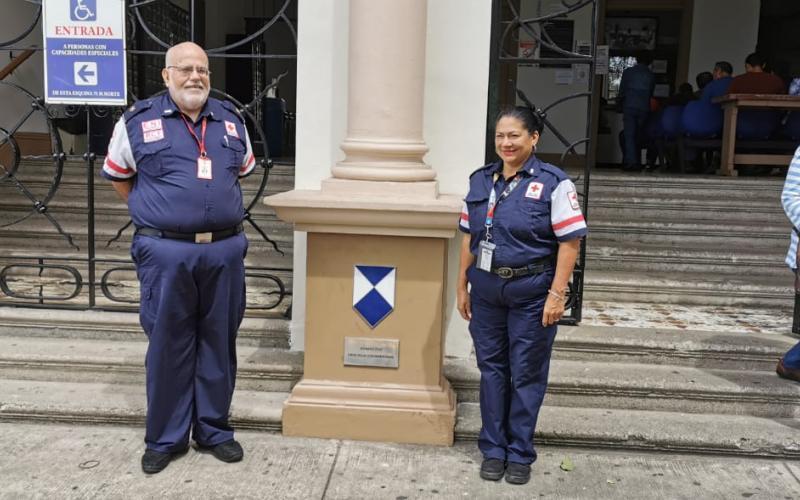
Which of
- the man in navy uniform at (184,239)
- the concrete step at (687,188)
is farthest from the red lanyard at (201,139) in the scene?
the concrete step at (687,188)

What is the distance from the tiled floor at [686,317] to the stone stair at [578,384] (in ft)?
0.85

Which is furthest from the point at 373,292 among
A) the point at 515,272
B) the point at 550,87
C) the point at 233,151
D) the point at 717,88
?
the point at 550,87

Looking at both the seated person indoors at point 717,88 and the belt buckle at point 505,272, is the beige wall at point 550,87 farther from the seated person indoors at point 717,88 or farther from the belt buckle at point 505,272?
the belt buckle at point 505,272

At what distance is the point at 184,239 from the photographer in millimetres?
3678

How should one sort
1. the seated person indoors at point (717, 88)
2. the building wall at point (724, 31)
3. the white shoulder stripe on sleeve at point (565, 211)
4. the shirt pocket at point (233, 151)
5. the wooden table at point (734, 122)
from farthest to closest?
the building wall at point (724, 31) < the seated person indoors at point (717, 88) < the wooden table at point (734, 122) < the shirt pocket at point (233, 151) < the white shoulder stripe on sleeve at point (565, 211)

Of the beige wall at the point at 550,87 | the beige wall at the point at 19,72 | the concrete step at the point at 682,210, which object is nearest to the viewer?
the concrete step at the point at 682,210

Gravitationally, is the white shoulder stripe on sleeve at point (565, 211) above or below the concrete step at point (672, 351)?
above

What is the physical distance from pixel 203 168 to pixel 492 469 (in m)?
1.94

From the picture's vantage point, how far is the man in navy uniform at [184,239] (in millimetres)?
3635

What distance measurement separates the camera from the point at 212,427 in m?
4.00

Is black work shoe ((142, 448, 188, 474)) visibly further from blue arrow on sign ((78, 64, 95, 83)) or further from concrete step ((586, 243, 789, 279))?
concrete step ((586, 243, 789, 279))

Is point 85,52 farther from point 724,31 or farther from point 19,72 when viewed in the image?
point 724,31

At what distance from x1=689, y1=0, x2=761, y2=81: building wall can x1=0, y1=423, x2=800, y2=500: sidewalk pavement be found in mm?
8953

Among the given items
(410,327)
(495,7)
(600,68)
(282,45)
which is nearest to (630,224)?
(495,7)
